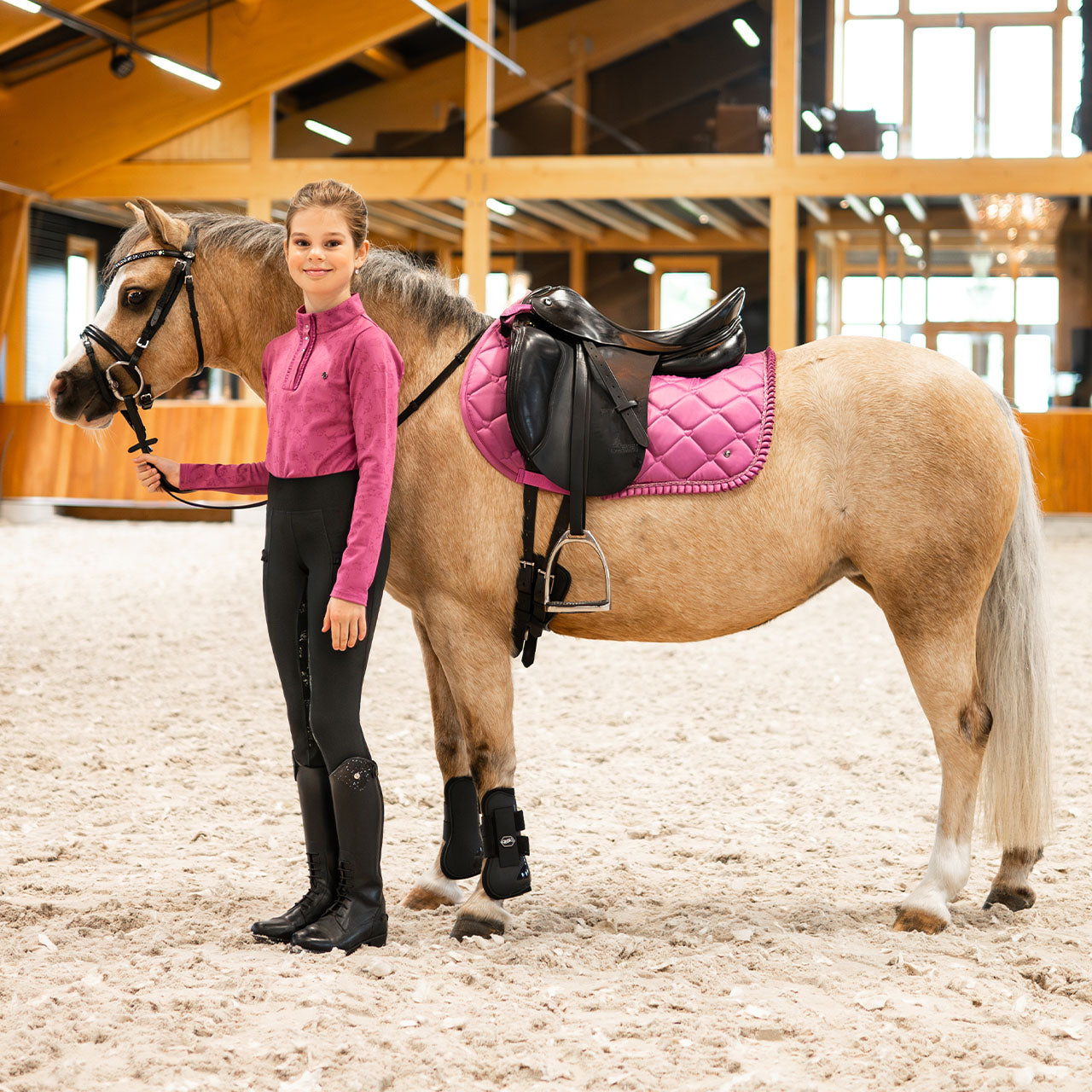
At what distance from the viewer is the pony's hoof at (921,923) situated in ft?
8.37

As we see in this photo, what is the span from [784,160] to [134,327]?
35.5 ft

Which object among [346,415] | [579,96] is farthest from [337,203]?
[579,96]

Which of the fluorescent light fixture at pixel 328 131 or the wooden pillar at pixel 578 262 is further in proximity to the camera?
the wooden pillar at pixel 578 262

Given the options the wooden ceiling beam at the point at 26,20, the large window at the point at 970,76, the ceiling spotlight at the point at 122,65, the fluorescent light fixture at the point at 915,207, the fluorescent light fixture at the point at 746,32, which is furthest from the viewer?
the fluorescent light fixture at the point at 746,32

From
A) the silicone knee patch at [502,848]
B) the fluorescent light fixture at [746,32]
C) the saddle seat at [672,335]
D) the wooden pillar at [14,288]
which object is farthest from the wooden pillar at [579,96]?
the silicone knee patch at [502,848]

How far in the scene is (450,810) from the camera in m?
2.69

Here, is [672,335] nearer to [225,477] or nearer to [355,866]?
[225,477]

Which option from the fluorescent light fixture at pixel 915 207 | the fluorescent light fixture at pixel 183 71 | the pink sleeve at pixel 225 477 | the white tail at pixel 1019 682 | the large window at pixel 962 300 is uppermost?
the fluorescent light fixture at pixel 183 71

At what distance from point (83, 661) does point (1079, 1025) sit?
4653mm

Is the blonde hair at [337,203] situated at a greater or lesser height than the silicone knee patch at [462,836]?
greater

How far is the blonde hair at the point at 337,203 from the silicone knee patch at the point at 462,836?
116 centimetres

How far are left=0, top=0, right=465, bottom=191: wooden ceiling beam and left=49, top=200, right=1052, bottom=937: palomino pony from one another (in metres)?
10.8

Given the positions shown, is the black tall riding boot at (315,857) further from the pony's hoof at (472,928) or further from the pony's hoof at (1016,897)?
the pony's hoof at (1016,897)

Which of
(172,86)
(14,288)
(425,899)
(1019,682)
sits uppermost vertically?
(172,86)
